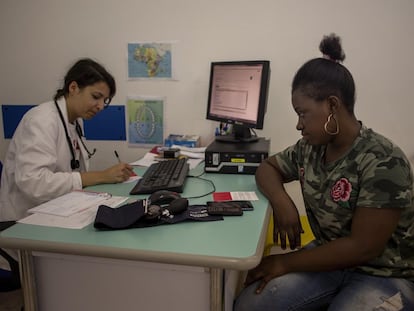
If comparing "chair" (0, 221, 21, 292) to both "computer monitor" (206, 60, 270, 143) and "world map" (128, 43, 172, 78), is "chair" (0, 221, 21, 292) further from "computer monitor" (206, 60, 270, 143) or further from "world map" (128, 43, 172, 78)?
"world map" (128, 43, 172, 78)

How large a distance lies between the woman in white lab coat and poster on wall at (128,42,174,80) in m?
0.57

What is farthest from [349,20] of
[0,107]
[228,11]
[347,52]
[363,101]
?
[0,107]

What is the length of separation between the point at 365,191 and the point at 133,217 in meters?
0.64

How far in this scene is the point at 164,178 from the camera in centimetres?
150

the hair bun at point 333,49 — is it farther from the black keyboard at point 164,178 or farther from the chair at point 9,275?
the chair at point 9,275

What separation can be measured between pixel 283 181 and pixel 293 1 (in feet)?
3.78

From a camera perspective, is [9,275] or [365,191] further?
[9,275]

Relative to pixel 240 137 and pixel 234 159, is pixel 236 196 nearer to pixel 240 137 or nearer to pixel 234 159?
pixel 234 159

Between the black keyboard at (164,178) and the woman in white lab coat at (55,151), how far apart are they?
0.40 feet

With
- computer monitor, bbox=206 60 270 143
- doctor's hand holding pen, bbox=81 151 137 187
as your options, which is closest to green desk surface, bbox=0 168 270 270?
doctor's hand holding pen, bbox=81 151 137 187

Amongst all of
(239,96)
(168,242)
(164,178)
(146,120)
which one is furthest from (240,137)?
(168,242)

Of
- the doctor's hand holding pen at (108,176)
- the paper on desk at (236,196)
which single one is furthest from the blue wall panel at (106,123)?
the paper on desk at (236,196)

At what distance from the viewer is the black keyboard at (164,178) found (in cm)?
139

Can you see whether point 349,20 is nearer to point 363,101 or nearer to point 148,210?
point 363,101
